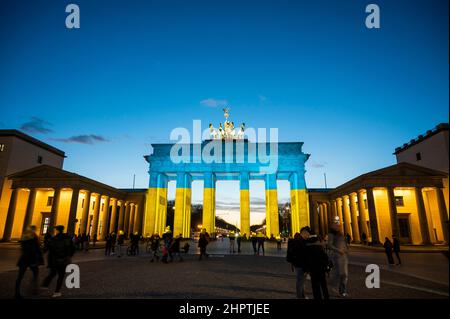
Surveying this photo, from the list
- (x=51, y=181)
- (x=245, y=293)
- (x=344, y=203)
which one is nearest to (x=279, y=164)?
(x=344, y=203)

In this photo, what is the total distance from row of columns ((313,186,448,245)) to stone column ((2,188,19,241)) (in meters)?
40.3

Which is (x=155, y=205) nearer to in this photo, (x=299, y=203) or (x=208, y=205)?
(x=208, y=205)

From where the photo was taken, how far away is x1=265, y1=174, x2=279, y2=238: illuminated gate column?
145 ft

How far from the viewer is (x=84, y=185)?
36500 mm

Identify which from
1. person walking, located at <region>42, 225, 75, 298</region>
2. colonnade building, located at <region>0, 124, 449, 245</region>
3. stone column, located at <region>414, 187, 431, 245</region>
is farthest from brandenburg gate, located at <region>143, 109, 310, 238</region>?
person walking, located at <region>42, 225, 75, 298</region>

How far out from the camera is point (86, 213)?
1497 inches

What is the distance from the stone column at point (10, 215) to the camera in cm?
3280

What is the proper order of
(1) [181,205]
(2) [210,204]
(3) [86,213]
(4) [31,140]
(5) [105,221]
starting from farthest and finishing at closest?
(5) [105,221] < (1) [181,205] < (2) [210,204] < (4) [31,140] < (3) [86,213]

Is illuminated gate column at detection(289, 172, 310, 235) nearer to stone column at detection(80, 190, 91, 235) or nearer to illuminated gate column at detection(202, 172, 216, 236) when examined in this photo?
illuminated gate column at detection(202, 172, 216, 236)

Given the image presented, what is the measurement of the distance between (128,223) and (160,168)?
15601 millimetres

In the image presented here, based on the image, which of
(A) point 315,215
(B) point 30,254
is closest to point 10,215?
(B) point 30,254

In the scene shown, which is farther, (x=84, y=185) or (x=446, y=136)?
(x=84, y=185)

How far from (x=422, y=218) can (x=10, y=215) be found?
5430 cm
